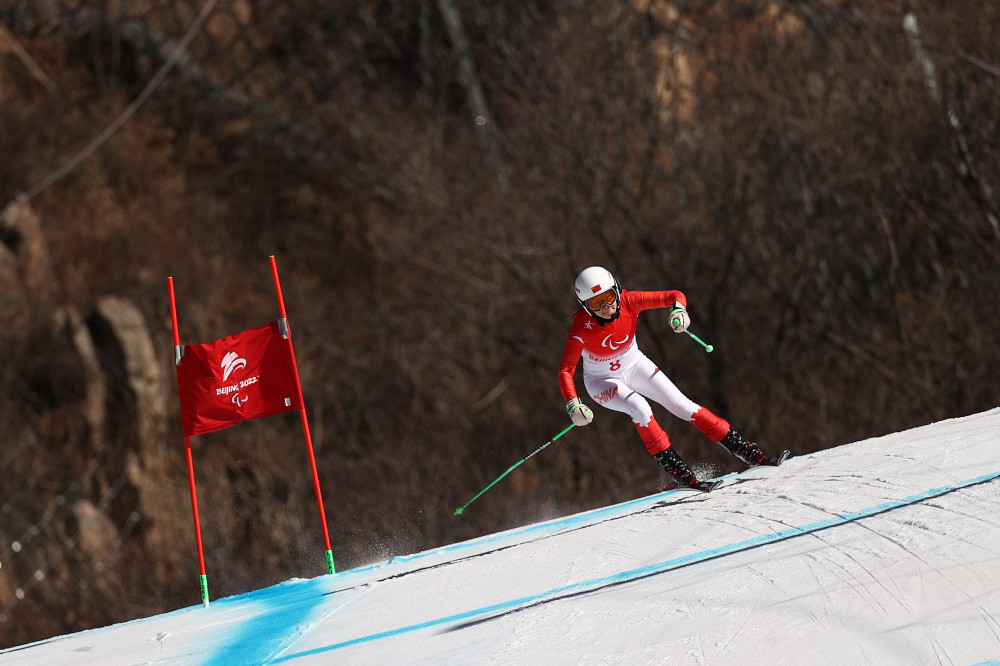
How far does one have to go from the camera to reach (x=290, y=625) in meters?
5.30

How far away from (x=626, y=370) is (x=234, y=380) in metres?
2.52

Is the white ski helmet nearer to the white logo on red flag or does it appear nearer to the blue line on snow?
the blue line on snow

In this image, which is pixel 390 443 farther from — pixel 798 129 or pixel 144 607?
pixel 798 129

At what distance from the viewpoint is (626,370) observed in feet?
20.5

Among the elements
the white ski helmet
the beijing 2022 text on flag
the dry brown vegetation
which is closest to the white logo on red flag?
the beijing 2022 text on flag

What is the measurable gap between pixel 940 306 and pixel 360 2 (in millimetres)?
11646

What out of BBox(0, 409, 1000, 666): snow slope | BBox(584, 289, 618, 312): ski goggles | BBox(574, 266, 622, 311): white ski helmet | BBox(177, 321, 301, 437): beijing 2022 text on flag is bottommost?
BBox(0, 409, 1000, 666): snow slope

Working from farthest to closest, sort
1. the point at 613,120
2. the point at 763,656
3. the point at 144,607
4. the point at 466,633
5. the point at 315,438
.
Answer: the point at 315,438
the point at 613,120
the point at 144,607
the point at 466,633
the point at 763,656

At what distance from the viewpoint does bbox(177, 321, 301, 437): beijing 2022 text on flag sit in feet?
22.4

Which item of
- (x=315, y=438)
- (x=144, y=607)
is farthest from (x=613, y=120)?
(x=144, y=607)

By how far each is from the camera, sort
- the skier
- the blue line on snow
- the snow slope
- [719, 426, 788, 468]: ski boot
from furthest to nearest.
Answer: [719, 426, 788, 468]: ski boot < the skier < the blue line on snow < the snow slope

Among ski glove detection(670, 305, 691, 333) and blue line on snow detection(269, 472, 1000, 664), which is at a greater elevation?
ski glove detection(670, 305, 691, 333)

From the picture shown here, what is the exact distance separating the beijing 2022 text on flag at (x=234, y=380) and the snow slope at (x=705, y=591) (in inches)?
45.8

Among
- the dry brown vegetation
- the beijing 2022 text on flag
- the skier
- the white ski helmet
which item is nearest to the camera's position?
the white ski helmet
